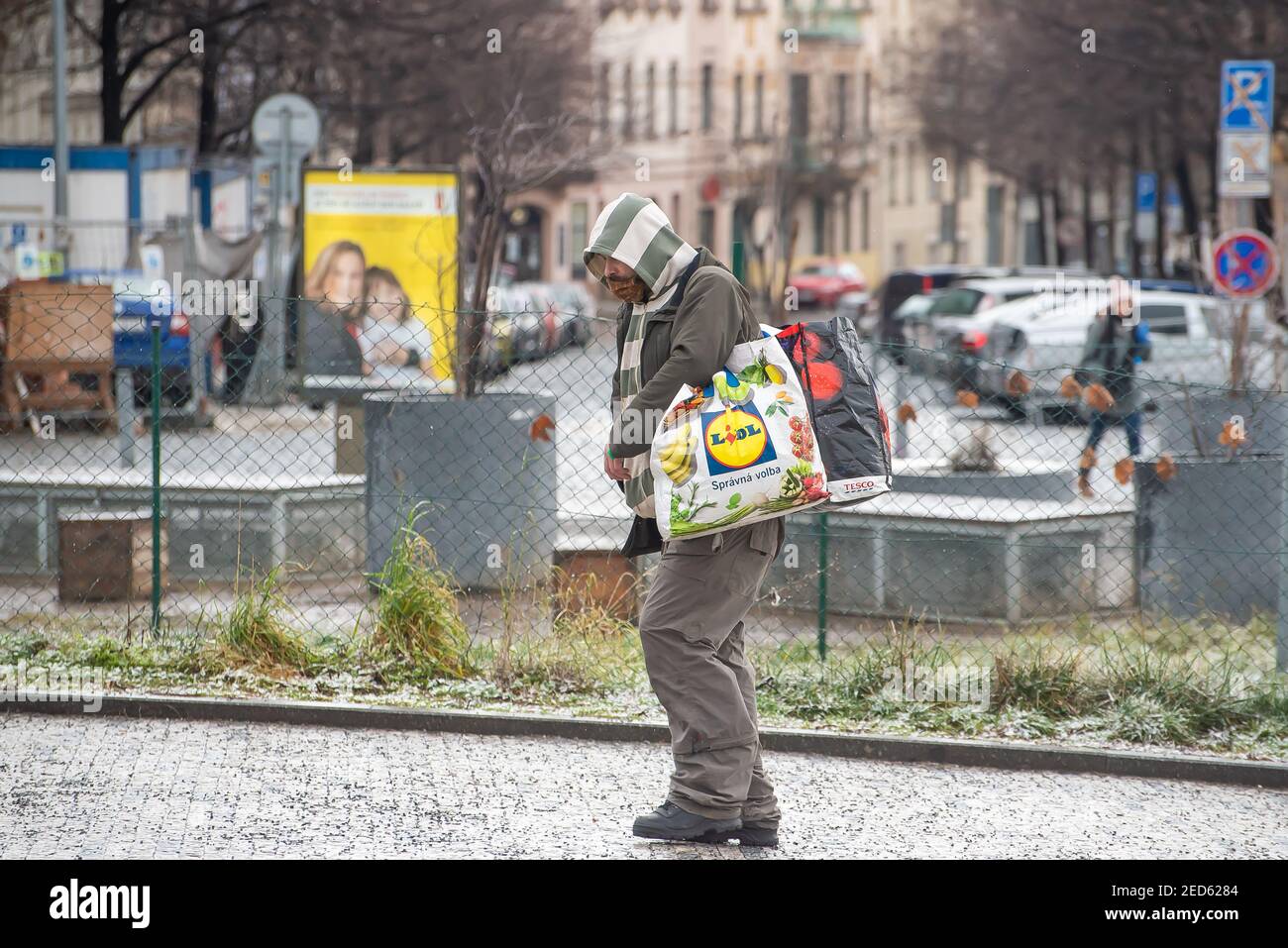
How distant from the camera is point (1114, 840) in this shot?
5.68 metres

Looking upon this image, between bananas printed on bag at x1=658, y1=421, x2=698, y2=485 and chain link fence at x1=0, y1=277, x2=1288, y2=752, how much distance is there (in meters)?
2.21

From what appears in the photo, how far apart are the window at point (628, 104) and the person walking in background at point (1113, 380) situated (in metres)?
28.9

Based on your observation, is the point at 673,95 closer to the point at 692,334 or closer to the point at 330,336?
the point at 330,336

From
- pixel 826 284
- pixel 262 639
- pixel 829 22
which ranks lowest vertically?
pixel 262 639

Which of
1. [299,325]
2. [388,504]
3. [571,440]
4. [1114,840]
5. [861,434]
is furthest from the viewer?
[299,325]

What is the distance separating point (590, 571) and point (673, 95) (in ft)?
205

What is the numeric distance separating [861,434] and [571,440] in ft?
26.9

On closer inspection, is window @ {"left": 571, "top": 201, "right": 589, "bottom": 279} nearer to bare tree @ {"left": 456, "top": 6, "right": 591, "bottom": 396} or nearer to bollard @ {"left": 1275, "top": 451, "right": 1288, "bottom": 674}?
bare tree @ {"left": 456, "top": 6, "right": 591, "bottom": 396}

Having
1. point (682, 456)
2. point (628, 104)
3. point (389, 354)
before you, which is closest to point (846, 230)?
point (628, 104)

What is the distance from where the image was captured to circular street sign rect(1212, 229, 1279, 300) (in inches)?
502

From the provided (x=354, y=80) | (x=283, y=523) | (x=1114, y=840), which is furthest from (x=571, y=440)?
(x=354, y=80)

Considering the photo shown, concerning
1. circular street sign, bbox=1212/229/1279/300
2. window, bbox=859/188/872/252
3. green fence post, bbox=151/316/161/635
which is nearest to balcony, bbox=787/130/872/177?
window, bbox=859/188/872/252

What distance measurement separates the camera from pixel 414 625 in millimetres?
7500

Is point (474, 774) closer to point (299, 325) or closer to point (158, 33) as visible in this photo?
point (299, 325)
